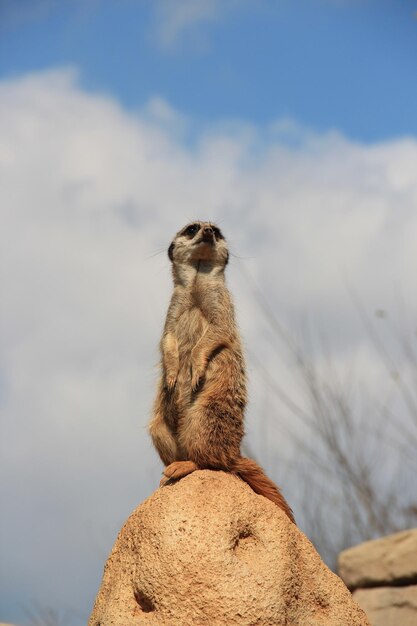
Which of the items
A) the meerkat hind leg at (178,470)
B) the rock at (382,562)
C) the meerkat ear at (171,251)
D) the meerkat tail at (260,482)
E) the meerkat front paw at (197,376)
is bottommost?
the rock at (382,562)

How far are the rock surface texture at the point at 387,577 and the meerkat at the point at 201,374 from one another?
8.79 feet

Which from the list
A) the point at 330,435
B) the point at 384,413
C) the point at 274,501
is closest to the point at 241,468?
the point at 274,501

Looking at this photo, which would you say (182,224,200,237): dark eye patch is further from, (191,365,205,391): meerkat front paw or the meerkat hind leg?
the meerkat hind leg

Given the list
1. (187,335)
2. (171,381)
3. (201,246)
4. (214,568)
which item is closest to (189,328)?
(187,335)

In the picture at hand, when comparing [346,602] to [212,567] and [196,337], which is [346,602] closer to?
[212,567]

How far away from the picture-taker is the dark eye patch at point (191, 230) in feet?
17.3

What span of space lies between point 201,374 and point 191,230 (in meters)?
1.00

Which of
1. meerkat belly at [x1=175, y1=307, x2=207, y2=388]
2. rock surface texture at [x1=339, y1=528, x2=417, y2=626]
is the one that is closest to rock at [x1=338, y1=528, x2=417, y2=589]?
rock surface texture at [x1=339, y1=528, x2=417, y2=626]

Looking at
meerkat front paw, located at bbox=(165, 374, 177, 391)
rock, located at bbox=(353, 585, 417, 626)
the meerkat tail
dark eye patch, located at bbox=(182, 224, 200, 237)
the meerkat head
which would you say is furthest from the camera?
rock, located at bbox=(353, 585, 417, 626)

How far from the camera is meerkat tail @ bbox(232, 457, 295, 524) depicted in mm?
4547

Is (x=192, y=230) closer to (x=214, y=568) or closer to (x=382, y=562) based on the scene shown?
(x=214, y=568)

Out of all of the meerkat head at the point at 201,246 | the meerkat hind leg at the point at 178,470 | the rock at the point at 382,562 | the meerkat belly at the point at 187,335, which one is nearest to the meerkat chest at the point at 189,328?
the meerkat belly at the point at 187,335

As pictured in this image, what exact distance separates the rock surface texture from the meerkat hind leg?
9.91ft

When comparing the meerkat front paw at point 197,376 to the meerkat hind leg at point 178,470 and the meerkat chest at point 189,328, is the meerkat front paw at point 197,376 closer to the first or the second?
the meerkat chest at point 189,328
